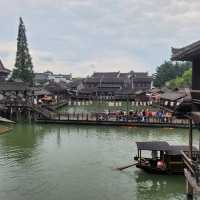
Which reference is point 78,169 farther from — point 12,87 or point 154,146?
point 12,87

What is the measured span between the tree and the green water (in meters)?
40.7

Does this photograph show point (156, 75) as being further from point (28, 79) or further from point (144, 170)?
point (144, 170)

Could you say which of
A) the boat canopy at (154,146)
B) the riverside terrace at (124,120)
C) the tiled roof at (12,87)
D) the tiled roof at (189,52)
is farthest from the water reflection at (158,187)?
the tiled roof at (12,87)

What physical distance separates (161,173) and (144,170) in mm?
1160

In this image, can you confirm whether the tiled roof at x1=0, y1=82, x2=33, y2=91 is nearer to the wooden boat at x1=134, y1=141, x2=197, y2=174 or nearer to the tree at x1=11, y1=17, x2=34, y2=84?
the tree at x1=11, y1=17, x2=34, y2=84

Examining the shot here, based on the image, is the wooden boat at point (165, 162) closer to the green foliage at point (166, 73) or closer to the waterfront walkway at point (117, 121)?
the waterfront walkway at point (117, 121)

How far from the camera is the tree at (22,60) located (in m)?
82.0

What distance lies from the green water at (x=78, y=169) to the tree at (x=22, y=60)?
40724 millimetres

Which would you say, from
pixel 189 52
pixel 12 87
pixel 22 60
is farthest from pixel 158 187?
pixel 22 60

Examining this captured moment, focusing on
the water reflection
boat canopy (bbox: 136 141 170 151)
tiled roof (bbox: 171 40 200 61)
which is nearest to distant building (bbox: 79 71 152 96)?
boat canopy (bbox: 136 141 170 151)

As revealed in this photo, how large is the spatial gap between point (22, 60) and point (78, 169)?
58724 mm

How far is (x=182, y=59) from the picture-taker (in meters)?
15.4

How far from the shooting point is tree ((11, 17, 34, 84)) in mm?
82000

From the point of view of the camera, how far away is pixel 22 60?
81812 millimetres
